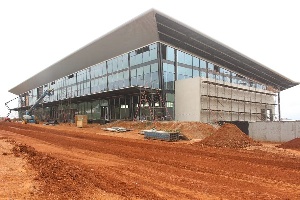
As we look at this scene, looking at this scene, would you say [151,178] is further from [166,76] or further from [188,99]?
[166,76]

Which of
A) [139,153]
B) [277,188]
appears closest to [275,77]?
[139,153]

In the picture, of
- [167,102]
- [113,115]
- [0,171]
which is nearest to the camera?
[0,171]

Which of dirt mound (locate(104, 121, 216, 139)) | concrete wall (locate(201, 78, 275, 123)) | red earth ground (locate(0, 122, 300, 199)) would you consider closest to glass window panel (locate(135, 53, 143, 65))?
concrete wall (locate(201, 78, 275, 123))

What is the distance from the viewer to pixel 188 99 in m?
36.4

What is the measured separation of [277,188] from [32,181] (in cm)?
821

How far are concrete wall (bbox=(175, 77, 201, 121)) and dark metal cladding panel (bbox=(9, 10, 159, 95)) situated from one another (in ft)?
24.5

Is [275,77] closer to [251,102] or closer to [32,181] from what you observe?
[251,102]

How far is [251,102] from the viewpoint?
153 ft

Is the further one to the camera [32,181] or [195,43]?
[195,43]

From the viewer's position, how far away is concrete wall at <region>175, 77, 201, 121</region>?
35.4 metres

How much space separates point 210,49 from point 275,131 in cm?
1813

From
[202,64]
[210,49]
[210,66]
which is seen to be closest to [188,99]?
[202,64]

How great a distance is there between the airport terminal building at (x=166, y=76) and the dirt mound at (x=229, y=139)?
13.1 metres

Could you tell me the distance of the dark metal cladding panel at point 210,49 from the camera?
1377 inches
